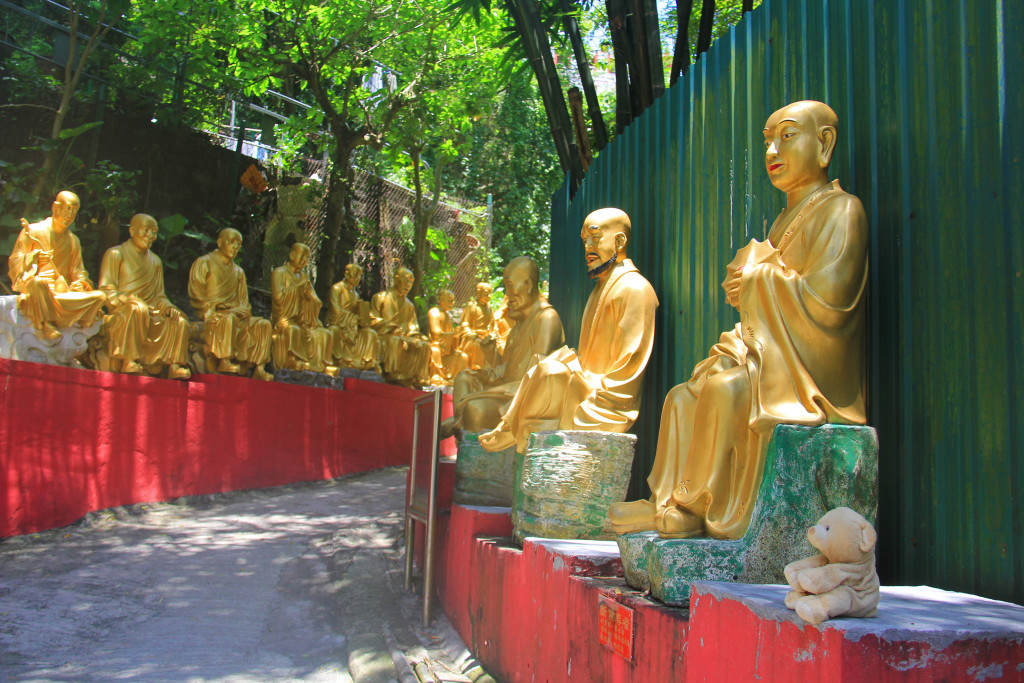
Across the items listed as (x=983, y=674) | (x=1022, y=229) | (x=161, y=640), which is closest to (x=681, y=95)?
(x=1022, y=229)

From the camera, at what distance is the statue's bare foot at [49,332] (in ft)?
26.1

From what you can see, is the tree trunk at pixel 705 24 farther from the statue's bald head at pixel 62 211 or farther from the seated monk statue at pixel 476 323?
the seated monk statue at pixel 476 323

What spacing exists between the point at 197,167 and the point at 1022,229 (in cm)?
1493

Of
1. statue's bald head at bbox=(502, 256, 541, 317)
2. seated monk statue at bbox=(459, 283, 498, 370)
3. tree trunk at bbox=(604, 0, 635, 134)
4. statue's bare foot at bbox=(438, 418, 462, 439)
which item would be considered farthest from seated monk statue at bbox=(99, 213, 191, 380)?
seated monk statue at bbox=(459, 283, 498, 370)

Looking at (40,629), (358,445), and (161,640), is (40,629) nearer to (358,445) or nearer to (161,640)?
(161,640)

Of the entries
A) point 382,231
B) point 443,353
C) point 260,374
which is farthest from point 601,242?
point 382,231

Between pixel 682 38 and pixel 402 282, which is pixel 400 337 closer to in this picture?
pixel 402 282

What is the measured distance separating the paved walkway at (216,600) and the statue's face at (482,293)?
6.37 metres

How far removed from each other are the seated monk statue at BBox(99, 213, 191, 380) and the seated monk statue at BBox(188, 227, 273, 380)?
63cm

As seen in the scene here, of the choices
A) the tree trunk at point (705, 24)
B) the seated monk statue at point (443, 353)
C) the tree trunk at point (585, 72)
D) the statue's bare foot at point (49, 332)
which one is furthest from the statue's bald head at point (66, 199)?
the seated monk statue at point (443, 353)

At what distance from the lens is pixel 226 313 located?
10148mm

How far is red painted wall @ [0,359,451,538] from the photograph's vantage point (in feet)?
24.9

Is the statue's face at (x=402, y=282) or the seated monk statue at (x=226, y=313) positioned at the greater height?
the statue's face at (x=402, y=282)

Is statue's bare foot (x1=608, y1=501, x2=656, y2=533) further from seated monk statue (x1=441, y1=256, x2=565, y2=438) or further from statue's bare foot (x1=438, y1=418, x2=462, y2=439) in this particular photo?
statue's bare foot (x1=438, y1=418, x2=462, y2=439)
